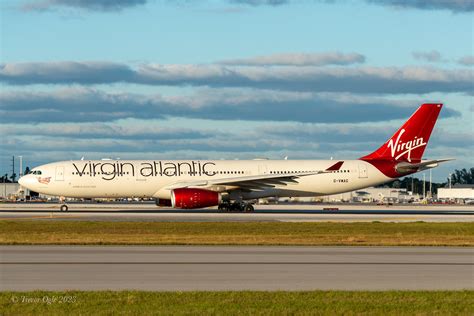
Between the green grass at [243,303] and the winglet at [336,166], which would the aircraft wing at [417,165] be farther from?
the green grass at [243,303]

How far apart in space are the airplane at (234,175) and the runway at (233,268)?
31.4 meters

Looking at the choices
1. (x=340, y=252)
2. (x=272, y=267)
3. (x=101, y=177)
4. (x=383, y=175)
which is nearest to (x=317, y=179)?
(x=383, y=175)

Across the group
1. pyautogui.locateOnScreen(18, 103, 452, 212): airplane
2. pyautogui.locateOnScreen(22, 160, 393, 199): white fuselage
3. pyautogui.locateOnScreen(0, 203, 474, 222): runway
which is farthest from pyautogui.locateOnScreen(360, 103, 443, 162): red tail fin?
pyautogui.locateOnScreen(0, 203, 474, 222): runway

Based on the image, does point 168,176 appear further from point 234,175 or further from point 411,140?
point 411,140

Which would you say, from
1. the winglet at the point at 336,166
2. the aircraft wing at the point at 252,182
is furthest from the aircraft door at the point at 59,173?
the winglet at the point at 336,166

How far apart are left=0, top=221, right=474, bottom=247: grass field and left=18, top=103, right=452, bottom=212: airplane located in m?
16.4

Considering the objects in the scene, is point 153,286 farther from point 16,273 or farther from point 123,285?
point 16,273

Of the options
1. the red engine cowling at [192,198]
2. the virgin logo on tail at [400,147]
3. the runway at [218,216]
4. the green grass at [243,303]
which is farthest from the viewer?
the virgin logo on tail at [400,147]

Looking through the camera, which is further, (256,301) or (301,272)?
(301,272)

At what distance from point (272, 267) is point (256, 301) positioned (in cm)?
567

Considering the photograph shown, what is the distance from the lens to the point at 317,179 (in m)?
59.2

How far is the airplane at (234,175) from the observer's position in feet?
190

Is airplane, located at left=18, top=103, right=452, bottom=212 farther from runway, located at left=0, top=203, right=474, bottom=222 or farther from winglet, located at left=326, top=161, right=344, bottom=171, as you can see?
runway, located at left=0, top=203, right=474, bottom=222

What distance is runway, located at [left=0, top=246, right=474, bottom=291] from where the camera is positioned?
17125 mm
